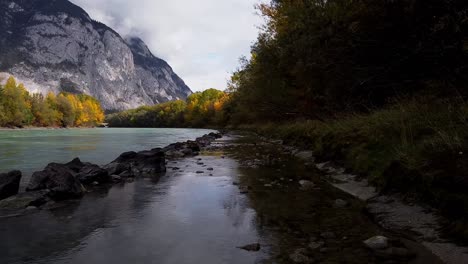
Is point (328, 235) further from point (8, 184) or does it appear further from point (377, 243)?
point (8, 184)

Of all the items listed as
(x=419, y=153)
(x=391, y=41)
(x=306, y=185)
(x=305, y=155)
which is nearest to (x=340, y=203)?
(x=419, y=153)

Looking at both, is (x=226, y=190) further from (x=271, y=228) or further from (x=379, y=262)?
(x=379, y=262)

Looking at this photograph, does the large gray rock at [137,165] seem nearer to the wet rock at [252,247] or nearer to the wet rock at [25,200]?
the wet rock at [25,200]

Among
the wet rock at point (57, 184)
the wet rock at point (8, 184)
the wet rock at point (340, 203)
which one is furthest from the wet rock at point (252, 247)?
the wet rock at point (8, 184)

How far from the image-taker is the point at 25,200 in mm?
9438

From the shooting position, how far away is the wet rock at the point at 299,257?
5461 millimetres

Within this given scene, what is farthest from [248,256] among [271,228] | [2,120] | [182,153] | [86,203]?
[2,120]

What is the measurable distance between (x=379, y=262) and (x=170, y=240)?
3650mm

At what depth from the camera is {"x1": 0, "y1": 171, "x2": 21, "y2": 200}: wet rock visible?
33.6 ft

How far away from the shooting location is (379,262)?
17.8 ft

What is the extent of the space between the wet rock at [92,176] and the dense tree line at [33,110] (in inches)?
4862

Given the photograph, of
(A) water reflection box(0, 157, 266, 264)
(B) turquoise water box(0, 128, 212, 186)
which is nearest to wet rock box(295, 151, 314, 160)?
(A) water reflection box(0, 157, 266, 264)

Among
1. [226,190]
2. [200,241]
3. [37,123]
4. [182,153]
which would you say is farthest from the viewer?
[37,123]

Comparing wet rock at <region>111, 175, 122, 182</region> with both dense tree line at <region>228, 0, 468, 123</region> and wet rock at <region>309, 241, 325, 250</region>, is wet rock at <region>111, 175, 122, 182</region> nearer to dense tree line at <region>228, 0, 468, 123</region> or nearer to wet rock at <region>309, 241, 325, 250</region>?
dense tree line at <region>228, 0, 468, 123</region>
